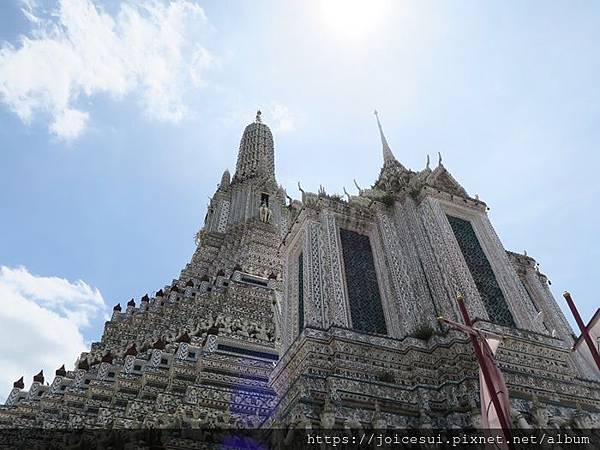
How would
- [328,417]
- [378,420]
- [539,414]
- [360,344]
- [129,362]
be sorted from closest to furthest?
[328,417]
[378,420]
[539,414]
[360,344]
[129,362]

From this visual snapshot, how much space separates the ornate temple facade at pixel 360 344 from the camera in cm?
998

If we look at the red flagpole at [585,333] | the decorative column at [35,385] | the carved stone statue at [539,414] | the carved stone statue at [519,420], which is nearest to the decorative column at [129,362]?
the decorative column at [35,385]

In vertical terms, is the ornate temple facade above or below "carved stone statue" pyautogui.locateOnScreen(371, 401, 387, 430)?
above

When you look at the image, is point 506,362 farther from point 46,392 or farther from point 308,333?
point 46,392

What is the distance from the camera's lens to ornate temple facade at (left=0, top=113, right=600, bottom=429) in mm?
9984

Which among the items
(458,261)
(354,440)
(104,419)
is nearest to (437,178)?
(458,261)

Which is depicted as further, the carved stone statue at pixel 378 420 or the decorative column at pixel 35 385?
the decorative column at pixel 35 385

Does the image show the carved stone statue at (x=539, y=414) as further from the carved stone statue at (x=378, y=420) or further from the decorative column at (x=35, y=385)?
the decorative column at (x=35, y=385)

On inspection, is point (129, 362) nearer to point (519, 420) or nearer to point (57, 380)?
point (57, 380)

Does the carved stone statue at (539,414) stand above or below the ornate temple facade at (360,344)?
below

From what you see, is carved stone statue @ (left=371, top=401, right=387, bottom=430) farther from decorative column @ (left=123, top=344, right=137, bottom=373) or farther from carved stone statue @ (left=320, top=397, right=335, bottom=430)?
decorative column @ (left=123, top=344, right=137, bottom=373)

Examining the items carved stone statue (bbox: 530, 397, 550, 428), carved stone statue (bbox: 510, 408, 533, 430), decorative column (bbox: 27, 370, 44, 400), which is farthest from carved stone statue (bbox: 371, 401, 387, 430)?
decorative column (bbox: 27, 370, 44, 400)

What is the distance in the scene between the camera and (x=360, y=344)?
1089 centimetres

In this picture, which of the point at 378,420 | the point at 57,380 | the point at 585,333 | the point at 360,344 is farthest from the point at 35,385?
the point at 585,333
